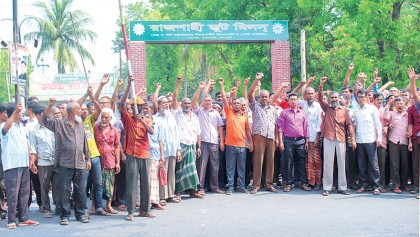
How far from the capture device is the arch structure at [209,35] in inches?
739

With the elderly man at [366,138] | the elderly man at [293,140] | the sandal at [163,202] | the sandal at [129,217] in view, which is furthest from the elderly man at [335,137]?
the sandal at [129,217]

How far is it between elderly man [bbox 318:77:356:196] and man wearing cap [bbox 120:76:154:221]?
362 cm

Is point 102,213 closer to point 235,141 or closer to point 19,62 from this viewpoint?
point 235,141

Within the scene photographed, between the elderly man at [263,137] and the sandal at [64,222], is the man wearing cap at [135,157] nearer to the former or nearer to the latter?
the sandal at [64,222]

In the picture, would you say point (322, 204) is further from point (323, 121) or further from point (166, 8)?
point (166, 8)

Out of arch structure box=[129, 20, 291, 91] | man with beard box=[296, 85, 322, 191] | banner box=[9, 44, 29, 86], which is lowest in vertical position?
man with beard box=[296, 85, 322, 191]

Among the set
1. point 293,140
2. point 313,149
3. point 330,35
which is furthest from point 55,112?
point 330,35

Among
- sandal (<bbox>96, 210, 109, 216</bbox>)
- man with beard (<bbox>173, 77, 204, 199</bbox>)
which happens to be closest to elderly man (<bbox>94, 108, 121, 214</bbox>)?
sandal (<bbox>96, 210, 109, 216</bbox>)

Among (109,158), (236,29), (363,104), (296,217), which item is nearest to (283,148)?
A: (363,104)

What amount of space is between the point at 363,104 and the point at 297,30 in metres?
12.2

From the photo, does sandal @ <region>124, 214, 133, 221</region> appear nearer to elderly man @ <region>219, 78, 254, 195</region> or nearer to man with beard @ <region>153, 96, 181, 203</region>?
man with beard @ <region>153, 96, 181, 203</region>

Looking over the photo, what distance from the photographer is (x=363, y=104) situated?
10508 mm

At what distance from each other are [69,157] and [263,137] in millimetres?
4104

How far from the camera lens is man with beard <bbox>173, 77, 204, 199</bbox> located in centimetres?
1009
